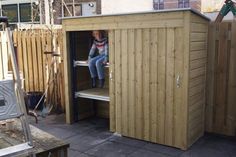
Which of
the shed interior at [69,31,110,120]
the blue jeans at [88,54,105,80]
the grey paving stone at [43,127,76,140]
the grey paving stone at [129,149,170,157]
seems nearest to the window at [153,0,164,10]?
the shed interior at [69,31,110,120]

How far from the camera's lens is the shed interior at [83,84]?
18.4 ft

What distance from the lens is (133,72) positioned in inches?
185

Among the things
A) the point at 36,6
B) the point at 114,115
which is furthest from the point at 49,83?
the point at 36,6

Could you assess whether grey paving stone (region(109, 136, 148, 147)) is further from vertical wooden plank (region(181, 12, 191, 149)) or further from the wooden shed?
vertical wooden plank (region(181, 12, 191, 149))

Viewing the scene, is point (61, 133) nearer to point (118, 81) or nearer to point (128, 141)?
point (128, 141)

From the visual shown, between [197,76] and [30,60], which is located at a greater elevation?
[30,60]

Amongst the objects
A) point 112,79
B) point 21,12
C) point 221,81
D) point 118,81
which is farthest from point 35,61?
point 21,12

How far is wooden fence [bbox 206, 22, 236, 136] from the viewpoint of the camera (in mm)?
4680

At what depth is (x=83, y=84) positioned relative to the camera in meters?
5.98

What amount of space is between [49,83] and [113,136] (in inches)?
87.3

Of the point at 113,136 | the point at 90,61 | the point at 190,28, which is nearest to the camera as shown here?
the point at 190,28

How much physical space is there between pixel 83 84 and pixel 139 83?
65.4 inches

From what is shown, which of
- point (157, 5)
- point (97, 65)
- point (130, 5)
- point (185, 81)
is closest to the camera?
point (185, 81)

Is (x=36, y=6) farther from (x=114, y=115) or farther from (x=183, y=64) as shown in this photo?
(x=183, y=64)
